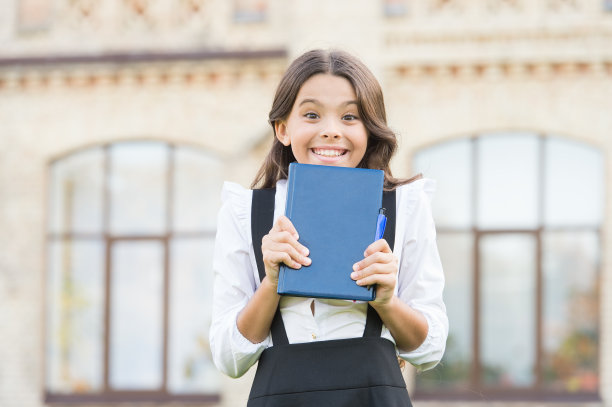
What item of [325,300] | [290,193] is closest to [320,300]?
[325,300]

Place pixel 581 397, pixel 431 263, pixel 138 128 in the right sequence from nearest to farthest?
pixel 431 263
pixel 581 397
pixel 138 128

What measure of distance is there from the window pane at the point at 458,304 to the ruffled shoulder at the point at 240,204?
27.0 ft

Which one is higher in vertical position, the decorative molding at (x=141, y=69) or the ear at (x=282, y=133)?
the decorative molding at (x=141, y=69)

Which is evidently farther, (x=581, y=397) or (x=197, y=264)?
(x=197, y=264)

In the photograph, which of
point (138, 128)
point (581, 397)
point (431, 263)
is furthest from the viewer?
point (138, 128)

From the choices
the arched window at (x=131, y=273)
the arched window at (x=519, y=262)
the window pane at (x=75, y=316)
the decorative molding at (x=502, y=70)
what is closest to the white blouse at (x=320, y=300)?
the arched window at (x=519, y=262)

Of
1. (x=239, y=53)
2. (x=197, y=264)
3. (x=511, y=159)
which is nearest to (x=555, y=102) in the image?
(x=511, y=159)

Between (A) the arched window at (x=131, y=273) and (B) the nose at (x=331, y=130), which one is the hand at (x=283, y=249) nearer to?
(B) the nose at (x=331, y=130)

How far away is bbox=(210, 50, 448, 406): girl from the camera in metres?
2.37

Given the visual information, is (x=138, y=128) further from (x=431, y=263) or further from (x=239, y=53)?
(x=431, y=263)

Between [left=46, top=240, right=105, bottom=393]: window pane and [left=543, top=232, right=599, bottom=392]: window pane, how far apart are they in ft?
16.4

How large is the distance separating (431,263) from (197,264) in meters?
8.81

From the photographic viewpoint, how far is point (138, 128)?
11156mm

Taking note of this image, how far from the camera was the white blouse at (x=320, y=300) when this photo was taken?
8.02ft
